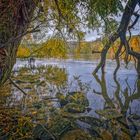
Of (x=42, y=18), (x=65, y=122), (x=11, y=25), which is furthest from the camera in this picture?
(x=65, y=122)

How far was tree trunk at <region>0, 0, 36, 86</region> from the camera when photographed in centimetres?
387

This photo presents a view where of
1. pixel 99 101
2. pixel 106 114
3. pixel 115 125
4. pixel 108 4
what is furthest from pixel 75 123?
pixel 99 101

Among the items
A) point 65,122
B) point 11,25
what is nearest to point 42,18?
point 11,25

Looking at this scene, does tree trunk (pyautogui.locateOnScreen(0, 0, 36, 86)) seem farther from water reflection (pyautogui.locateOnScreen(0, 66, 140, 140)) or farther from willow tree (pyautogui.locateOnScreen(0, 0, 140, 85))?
water reflection (pyautogui.locateOnScreen(0, 66, 140, 140))

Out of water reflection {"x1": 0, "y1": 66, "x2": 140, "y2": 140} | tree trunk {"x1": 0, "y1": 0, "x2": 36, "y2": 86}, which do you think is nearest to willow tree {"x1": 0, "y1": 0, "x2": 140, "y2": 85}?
tree trunk {"x1": 0, "y1": 0, "x2": 36, "y2": 86}

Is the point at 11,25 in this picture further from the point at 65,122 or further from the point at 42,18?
the point at 65,122

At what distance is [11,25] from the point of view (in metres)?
4.22

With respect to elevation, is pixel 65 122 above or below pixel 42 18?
below

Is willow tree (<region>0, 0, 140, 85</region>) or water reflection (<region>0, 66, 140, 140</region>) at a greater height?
willow tree (<region>0, 0, 140, 85</region>)

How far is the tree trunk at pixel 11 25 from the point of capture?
152 inches

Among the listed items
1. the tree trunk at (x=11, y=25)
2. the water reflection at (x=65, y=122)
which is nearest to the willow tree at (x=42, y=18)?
the tree trunk at (x=11, y=25)

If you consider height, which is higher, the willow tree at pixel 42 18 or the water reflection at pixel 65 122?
the willow tree at pixel 42 18

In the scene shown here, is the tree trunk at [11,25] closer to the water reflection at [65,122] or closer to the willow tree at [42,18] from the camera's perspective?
the willow tree at [42,18]

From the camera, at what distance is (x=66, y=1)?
19.0ft
